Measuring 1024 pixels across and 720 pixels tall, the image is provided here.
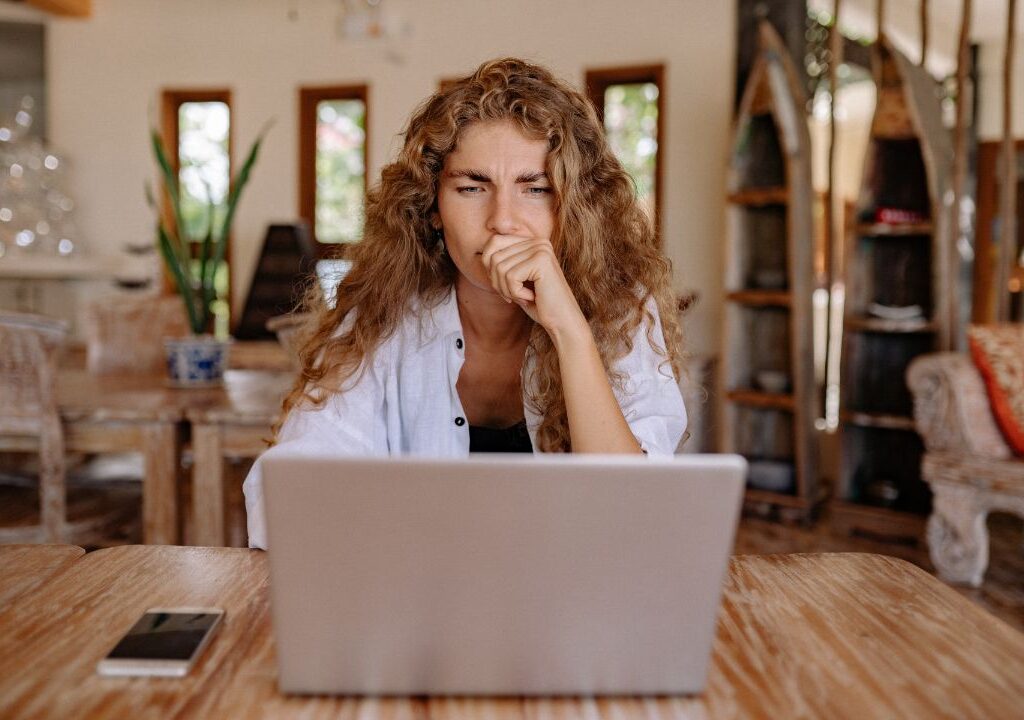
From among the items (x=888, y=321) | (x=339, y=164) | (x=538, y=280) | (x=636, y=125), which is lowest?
(x=888, y=321)

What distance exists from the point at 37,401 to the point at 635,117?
11.9 ft

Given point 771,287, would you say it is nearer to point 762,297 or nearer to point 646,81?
point 762,297

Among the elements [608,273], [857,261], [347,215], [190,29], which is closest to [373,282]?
[608,273]

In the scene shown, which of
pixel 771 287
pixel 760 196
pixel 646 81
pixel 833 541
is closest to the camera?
pixel 833 541

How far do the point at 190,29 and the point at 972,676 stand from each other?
5.96m

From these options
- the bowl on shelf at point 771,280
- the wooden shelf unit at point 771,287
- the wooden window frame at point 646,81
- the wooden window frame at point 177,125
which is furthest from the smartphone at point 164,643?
the wooden window frame at point 177,125

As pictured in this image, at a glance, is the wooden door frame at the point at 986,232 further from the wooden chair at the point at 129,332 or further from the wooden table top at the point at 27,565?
the wooden table top at the point at 27,565

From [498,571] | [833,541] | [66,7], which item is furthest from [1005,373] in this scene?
[66,7]

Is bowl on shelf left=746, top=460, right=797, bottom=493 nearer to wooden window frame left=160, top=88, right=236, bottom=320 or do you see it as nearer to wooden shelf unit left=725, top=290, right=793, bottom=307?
wooden shelf unit left=725, top=290, right=793, bottom=307

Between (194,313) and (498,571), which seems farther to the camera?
(194,313)

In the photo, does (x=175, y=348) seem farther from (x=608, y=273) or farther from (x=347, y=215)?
(x=347, y=215)

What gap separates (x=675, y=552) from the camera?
1.94 feet

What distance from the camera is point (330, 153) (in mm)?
5508

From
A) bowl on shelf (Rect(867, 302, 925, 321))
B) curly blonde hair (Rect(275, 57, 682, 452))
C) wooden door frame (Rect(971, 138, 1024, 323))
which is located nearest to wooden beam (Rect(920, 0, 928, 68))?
bowl on shelf (Rect(867, 302, 925, 321))
